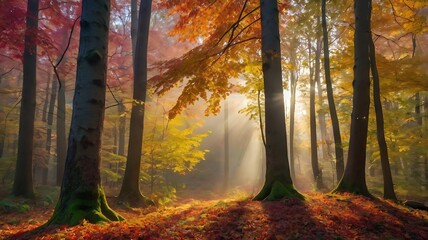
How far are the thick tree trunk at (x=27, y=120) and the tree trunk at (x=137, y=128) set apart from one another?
3969mm

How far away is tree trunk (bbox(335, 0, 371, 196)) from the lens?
29.5ft

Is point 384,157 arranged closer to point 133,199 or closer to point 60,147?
point 133,199

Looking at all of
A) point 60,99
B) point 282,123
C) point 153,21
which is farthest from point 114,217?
point 153,21

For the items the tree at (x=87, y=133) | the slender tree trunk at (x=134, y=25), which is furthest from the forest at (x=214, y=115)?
the slender tree trunk at (x=134, y=25)

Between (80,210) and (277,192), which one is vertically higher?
(277,192)

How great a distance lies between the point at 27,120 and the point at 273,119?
10.3 m

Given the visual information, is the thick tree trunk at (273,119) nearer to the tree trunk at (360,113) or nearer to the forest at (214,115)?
the forest at (214,115)

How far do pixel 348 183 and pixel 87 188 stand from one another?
23.7 feet

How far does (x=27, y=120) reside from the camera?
12523 mm

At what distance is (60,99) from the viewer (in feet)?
63.5

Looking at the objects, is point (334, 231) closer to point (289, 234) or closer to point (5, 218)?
point (289, 234)

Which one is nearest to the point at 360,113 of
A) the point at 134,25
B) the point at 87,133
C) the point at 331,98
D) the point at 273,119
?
the point at 273,119

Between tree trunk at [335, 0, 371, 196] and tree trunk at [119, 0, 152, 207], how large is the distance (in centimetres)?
715

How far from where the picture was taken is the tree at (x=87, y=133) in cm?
568
